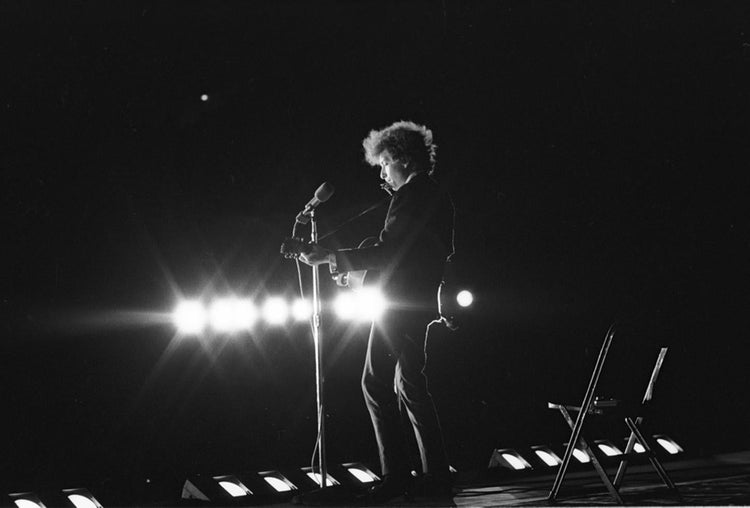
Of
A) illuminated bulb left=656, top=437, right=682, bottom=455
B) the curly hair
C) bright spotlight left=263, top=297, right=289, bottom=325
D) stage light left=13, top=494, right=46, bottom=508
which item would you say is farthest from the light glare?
illuminated bulb left=656, top=437, right=682, bottom=455

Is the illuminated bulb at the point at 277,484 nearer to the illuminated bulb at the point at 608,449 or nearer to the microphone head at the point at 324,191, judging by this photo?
the microphone head at the point at 324,191

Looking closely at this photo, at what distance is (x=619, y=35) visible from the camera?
242 inches

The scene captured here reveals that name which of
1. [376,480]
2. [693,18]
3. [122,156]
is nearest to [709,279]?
[693,18]

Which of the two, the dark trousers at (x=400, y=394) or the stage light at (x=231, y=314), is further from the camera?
the stage light at (x=231, y=314)

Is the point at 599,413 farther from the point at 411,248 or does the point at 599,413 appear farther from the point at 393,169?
the point at 393,169

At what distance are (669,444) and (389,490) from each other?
103 inches

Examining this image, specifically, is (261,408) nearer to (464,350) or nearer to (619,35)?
(464,350)

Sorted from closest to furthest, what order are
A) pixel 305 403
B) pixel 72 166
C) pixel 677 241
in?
pixel 72 166 → pixel 305 403 → pixel 677 241

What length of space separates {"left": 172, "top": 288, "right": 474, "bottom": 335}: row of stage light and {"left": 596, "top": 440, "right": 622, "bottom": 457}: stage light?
4.45 ft

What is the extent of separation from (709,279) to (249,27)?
139 inches

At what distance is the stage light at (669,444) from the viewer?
5871mm

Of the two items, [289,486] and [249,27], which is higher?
[249,27]

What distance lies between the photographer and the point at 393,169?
4.20m

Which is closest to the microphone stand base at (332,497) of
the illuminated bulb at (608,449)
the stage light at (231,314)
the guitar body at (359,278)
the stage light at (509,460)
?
the guitar body at (359,278)
